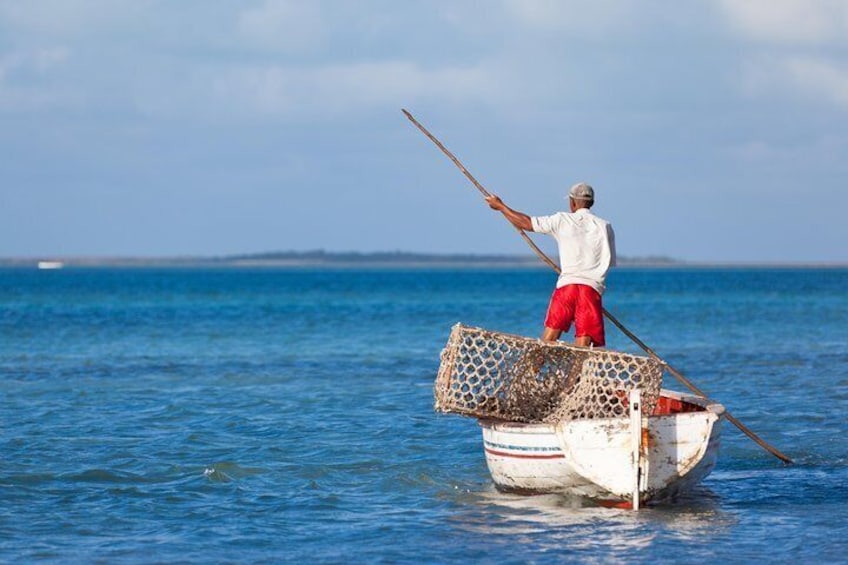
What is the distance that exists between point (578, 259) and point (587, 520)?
2.19 meters

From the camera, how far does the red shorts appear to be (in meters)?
11.3

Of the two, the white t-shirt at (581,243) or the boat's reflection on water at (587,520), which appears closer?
the boat's reflection on water at (587,520)

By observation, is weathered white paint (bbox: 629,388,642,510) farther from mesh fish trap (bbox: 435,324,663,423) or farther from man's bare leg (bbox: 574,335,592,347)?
man's bare leg (bbox: 574,335,592,347)

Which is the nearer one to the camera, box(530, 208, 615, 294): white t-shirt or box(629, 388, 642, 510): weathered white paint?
box(629, 388, 642, 510): weathered white paint

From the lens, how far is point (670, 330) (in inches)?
1476

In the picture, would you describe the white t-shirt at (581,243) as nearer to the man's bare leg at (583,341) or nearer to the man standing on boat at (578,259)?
the man standing on boat at (578,259)

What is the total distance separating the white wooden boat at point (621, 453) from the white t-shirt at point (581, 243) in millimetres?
1333

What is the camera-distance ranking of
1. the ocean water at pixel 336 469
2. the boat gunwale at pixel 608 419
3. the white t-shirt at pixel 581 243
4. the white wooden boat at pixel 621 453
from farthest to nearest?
the white t-shirt at pixel 581 243 < the boat gunwale at pixel 608 419 < the white wooden boat at pixel 621 453 < the ocean water at pixel 336 469

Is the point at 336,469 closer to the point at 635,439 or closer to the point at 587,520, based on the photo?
the point at 587,520

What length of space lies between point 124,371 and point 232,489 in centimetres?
1293

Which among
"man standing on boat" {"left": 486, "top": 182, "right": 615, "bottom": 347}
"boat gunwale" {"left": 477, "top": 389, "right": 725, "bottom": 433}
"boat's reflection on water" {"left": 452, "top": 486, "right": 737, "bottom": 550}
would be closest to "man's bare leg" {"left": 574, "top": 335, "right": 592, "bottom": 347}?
"man standing on boat" {"left": 486, "top": 182, "right": 615, "bottom": 347}

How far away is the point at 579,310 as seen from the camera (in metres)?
11.3

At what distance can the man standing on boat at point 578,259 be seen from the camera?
11.1 metres

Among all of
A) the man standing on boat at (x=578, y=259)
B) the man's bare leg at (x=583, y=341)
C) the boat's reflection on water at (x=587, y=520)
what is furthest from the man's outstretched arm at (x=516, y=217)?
the boat's reflection on water at (x=587, y=520)
